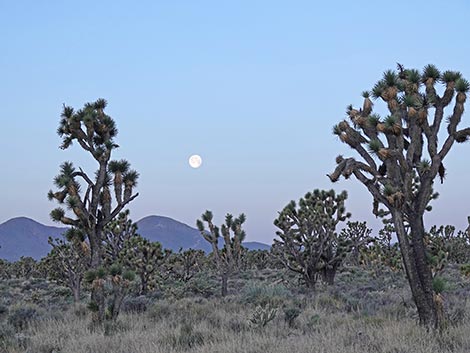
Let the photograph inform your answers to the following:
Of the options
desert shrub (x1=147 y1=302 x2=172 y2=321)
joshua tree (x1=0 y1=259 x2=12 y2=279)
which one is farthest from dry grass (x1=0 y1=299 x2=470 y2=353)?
joshua tree (x1=0 y1=259 x2=12 y2=279)

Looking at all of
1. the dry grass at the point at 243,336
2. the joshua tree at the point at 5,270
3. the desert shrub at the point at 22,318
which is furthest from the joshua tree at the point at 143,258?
the joshua tree at the point at 5,270

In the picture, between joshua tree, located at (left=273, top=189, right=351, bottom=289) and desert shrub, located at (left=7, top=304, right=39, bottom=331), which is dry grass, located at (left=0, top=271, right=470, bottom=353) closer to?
desert shrub, located at (left=7, top=304, right=39, bottom=331)

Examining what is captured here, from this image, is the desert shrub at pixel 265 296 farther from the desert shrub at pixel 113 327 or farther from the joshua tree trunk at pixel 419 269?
the joshua tree trunk at pixel 419 269

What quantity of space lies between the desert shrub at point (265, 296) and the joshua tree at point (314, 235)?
4338mm

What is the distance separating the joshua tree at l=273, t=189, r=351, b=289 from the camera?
23219 millimetres

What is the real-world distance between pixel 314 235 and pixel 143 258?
831 centimetres

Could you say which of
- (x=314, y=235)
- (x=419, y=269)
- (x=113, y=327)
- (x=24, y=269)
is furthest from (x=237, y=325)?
(x=24, y=269)

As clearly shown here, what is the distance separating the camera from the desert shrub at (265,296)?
16847 millimetres

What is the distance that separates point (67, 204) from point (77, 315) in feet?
13.7

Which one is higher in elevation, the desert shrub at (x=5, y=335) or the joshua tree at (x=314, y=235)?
the joshua tree at (x=314, y=235)

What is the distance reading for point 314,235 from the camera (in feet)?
77.5

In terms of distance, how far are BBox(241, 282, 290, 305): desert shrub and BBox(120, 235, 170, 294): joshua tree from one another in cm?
681

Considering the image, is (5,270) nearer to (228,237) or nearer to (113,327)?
(228,237)

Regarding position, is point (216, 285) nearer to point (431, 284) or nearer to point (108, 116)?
point (108, 116)
